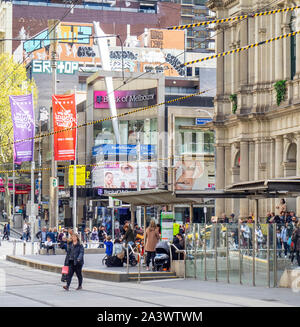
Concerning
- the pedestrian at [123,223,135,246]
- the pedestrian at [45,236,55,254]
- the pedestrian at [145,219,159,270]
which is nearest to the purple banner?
the pedestrian at [45,236,55,254]

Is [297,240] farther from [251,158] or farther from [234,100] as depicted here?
[234,100]

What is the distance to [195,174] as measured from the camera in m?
81.2

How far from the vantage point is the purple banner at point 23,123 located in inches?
2085

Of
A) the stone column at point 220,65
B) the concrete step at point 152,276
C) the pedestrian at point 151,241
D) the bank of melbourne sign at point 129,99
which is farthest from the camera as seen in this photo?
the bank of melbourne sign at point 129,99

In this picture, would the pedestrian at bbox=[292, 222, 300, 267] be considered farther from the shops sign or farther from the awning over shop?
the shops sign

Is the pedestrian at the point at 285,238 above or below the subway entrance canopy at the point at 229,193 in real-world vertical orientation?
below

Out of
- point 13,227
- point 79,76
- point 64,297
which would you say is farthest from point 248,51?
point 79,76

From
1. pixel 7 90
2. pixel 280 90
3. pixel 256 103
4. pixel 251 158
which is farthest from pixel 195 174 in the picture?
pixel 280 90

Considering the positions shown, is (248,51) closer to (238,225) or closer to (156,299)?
(238,225)

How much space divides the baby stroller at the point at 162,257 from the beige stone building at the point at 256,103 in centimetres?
1424

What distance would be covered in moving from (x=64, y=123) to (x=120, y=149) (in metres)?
35.0

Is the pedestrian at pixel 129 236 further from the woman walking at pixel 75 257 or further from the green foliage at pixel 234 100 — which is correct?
the green foliage at pixel 234 100

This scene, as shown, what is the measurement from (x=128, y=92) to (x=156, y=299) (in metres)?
66.0

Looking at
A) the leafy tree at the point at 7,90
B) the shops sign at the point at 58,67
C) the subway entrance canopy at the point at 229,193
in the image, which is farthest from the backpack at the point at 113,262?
the shops sign at the point at 58,67
